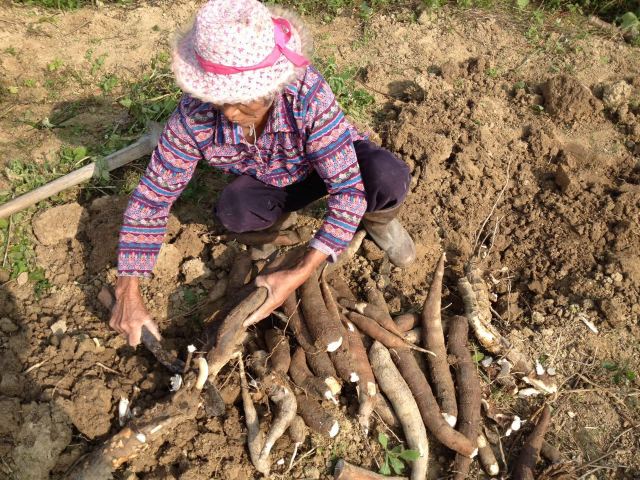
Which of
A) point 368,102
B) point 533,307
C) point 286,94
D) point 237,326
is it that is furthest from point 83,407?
point 368,102

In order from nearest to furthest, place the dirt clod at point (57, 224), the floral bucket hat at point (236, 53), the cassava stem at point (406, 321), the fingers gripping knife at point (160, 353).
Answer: the floral bucket hat at point (236, 53) → the fingers gripping knife at point (160, 353) → the cassava stem at point (406, 321) → the dirt clod at point (57, 224)

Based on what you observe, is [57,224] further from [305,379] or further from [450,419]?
[450,419]

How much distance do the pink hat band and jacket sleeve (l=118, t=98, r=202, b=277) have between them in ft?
1.54

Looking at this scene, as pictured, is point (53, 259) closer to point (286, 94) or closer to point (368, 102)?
point (286, 94)

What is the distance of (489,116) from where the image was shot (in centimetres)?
367

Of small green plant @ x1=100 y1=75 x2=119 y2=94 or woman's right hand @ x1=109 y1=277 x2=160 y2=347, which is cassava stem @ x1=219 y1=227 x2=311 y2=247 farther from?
small green plant @ x1=100 y1=75 x2=119 y2=94

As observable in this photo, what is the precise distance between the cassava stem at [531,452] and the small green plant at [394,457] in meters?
0.46

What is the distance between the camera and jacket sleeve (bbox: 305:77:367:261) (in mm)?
2180

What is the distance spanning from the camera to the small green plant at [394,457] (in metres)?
2.34

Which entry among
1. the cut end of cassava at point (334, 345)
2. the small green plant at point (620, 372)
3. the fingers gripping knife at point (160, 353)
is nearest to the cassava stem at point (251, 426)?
the fingers gripping knife at point (160, 353)

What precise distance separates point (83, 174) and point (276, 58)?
1.95m

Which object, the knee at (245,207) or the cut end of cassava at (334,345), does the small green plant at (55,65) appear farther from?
the cut end of cassava at (334,345)

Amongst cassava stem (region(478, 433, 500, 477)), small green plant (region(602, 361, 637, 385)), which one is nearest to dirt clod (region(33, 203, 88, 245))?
cassava stem (region(478, 433, 500, 477))

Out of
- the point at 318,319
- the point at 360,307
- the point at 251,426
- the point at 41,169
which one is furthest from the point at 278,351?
the point at 41,169
